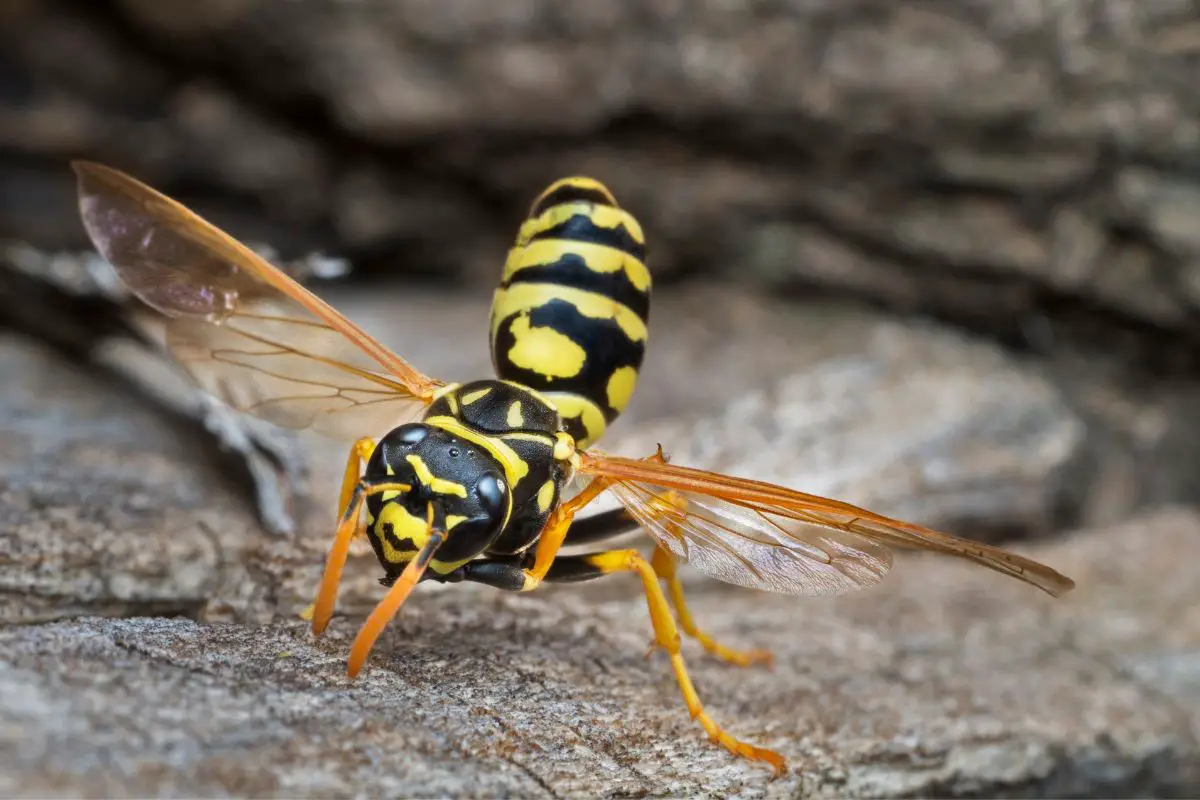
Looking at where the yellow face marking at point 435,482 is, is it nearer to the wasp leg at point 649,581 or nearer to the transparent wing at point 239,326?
the wasp leg at point 649,581

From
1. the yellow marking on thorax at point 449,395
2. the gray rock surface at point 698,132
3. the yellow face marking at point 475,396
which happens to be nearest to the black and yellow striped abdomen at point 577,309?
the yellow marking on thorax at point 449,395

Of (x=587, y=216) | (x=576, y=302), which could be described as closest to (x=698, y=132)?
(x=587, y=216)

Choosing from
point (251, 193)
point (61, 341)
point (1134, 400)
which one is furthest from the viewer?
point (251, 193)

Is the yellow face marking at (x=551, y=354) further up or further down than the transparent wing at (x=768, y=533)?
further up

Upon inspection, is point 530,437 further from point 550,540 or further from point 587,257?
point 587,257

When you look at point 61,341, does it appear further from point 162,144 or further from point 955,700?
point 955,700

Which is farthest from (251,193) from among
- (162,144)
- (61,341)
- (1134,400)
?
(1134,400)
